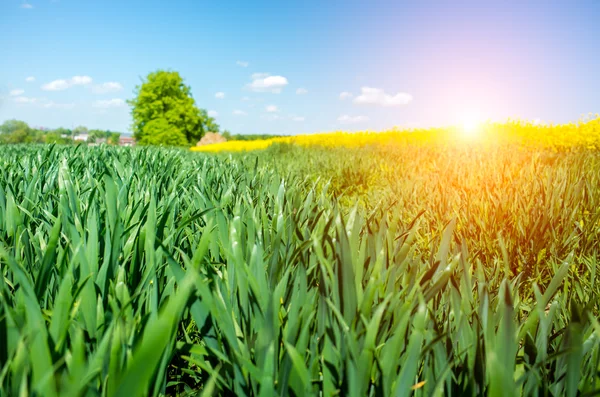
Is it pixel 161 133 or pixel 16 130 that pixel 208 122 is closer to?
pixel 161 133

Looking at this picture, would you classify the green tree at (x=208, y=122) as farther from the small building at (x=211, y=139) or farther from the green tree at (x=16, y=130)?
the green tree at (x=16, y=130)

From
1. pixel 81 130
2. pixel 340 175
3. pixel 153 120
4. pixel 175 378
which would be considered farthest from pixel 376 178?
pixel 81 130

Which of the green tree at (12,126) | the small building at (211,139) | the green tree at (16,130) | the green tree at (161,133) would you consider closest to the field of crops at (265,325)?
the green tree at (161,133)

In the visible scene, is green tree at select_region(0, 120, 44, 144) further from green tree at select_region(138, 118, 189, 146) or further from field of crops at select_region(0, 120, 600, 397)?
field of crops at select_region(0, 120, 600, 397)

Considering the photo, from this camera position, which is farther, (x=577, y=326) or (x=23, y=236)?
(x=23, y=236)

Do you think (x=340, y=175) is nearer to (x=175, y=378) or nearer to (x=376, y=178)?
(x=376, y=178)

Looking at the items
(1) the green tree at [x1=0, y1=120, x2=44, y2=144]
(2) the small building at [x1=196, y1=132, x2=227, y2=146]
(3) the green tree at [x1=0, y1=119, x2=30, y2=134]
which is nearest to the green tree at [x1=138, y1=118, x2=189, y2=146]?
(2) the small building at [x1=196, y1=132, x2=227, y2=146]

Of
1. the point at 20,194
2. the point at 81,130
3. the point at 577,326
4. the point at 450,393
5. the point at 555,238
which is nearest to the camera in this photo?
the point at 577,326

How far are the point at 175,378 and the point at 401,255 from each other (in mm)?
735

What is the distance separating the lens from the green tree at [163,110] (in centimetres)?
4534

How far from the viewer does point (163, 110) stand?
47125 millimetres

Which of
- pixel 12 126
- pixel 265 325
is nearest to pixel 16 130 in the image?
pixel 12 126

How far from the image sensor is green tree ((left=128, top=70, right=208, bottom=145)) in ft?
149

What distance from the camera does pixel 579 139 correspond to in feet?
33.1
